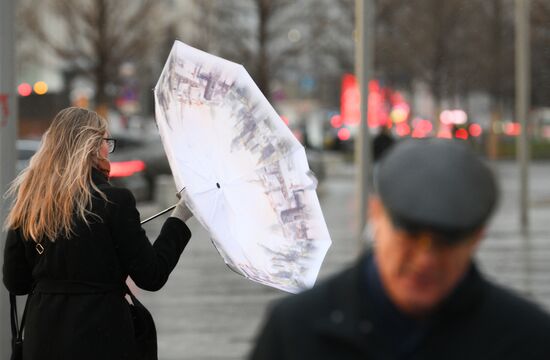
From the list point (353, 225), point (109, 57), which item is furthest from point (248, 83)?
point (109, 57)

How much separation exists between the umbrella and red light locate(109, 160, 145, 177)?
15.8 meters

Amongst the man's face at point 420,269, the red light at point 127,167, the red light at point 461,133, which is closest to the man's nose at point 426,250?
the man's face at point 420,269

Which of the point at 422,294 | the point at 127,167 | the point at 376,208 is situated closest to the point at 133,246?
the point at 376,208

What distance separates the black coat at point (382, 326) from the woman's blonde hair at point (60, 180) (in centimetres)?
206

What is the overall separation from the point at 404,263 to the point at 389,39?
42458 mm

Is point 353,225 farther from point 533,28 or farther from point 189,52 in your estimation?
point 189,52

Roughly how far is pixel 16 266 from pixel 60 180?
37cm

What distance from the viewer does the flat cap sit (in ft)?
6.45

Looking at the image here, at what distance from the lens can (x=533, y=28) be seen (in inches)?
1024

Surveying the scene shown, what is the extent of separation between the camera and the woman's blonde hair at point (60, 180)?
4.10 meters

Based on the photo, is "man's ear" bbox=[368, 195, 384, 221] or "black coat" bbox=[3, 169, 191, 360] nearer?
"man's ear" bbox=[368, 195, 384, 221]

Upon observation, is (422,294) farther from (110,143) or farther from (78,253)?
(110,143)

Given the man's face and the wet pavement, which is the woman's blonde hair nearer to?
the man's face

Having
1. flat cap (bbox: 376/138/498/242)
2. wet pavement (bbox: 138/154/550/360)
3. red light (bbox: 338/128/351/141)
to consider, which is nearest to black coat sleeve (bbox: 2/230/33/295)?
flat cap (bbox: 376/138/498/242)
